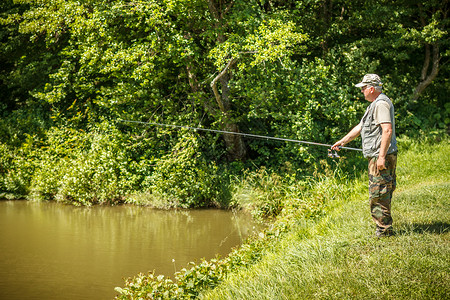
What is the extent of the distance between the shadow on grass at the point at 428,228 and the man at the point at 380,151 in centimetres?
22

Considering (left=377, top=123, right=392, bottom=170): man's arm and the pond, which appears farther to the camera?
the pond

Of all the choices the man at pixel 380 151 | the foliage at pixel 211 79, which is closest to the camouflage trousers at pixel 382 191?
the man at pixel 380 151

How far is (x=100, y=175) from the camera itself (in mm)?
10469

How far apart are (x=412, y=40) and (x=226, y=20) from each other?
4.51m

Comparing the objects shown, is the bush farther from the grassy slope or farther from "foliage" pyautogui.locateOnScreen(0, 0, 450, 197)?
the grassy slope

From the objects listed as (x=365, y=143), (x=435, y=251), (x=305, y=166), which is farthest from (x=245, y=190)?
(x=435, y=251)

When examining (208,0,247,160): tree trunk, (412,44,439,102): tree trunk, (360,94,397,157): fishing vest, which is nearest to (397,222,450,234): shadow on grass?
(360,94,397,157): fishing vest

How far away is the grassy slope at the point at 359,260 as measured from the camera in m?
3.71

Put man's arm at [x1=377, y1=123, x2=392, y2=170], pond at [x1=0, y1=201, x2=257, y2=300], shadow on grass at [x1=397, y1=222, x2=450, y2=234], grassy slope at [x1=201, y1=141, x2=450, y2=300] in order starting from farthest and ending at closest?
pond at [x1=0, y1=201, x2=257, y2=300] < shadow on grass at [x1=397, y1=222, x2=450, y2=234] < man's arm at [x1=377, y1=123, x2=392, y2=170] < grassy slope at [x1=201, y1=141, x2=450, y2=300]

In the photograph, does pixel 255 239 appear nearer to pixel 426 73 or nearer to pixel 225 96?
pixel 225 96

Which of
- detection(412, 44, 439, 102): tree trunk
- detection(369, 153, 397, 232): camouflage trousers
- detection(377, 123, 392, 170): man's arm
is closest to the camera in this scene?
detection(377, 123, 392, 170): man's arm

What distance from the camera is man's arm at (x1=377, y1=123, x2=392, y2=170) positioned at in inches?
179

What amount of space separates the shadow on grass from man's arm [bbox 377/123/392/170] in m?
0.86

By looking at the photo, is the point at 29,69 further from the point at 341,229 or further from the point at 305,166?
the point at 341,229
